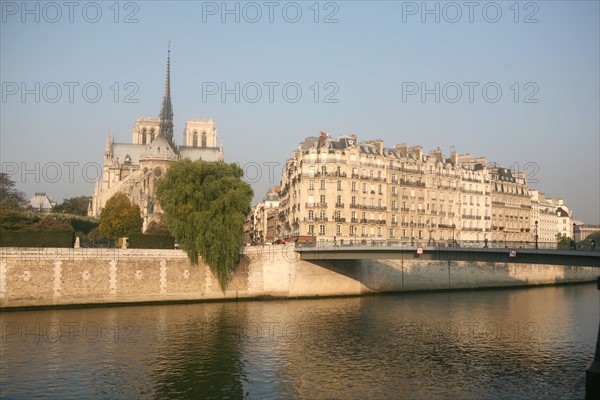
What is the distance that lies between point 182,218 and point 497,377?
114 feet

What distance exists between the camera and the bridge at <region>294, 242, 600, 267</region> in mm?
41969

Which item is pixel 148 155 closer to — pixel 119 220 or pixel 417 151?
pixel 119 220

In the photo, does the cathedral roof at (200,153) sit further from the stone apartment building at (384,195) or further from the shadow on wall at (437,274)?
the shadow on wall at (437,274)

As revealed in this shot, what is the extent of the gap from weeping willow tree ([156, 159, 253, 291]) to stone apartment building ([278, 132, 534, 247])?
52.4 feet

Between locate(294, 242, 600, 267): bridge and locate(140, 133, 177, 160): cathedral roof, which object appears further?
locate(140, 133, 177, 160): cathedral roof

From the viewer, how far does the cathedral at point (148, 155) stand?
427ft

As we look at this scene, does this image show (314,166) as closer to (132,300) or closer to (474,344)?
(132,300)

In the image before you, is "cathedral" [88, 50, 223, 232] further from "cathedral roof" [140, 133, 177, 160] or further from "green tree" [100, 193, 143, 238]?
"green tree" [100, 193, 143, 238]

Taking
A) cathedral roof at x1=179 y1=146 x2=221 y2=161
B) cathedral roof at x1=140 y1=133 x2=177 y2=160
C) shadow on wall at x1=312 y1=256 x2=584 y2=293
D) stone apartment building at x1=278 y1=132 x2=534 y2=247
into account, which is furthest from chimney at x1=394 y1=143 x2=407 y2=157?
cathedral roof at x1=179 y1=146 x2=221 y2=161

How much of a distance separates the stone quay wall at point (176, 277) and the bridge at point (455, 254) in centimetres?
277

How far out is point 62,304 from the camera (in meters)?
52.1

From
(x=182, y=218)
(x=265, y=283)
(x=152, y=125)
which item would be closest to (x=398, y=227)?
(x=265, y=283)

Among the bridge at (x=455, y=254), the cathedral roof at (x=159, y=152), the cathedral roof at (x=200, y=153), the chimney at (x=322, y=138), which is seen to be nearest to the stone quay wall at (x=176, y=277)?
the bridge at (x=455, y=254)

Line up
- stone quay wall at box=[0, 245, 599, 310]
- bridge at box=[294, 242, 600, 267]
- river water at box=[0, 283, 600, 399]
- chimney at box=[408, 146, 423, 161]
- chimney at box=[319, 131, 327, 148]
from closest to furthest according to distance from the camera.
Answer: river water at box=[0, 283, 600, 399], bridge at box=[294, 242, 600, 267], stone quay wall at box=[0, 245, 599, 310], chimney at box=[319, 131, 327, 148], chimney at box=[408, 146, 423, 161]
